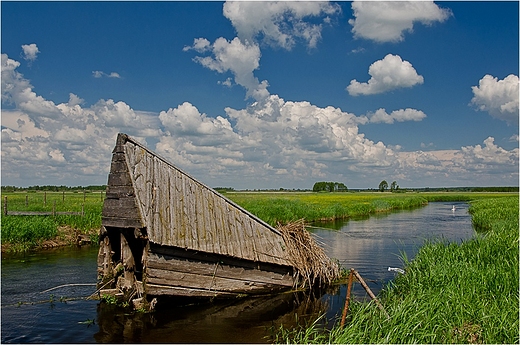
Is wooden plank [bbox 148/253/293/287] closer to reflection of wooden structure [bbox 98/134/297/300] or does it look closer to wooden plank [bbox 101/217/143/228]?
reflection of wooden structure [bbox 98/134/297/300]

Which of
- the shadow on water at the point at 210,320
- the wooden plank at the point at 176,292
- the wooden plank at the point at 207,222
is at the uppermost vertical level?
the wooden plank at the point at 207,222

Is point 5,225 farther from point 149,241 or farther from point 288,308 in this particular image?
point 288,308

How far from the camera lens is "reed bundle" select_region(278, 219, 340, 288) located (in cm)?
1442

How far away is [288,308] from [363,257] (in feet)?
32.1

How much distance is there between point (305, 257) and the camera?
48.1 feet

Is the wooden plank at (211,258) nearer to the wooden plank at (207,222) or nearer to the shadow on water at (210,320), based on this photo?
the wooden plank at (207,222)

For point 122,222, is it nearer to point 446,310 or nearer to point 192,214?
point 192,214

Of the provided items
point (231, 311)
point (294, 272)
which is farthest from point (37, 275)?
point (294, 272)

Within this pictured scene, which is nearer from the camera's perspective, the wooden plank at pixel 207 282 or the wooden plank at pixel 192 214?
the wooden plank at pixel 207 282

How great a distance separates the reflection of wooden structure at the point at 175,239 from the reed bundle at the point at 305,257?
1.10 feet

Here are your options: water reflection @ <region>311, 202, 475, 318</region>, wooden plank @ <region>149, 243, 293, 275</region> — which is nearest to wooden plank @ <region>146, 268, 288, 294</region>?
wooden plank @ <region>149, 243, 293, 275</region>

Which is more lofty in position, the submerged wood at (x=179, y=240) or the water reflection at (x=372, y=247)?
the submerged wood at (x=179, y=240)

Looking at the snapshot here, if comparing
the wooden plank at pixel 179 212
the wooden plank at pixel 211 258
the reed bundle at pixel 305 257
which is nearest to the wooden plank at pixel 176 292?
the wooden plank at pixel 211 258

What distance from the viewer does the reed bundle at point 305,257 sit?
14422 millimetres
